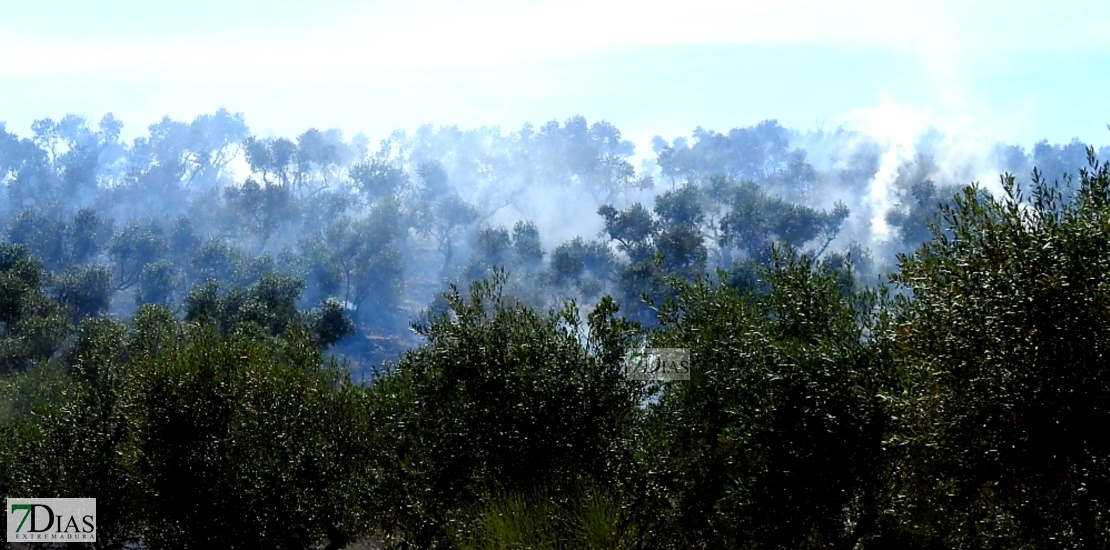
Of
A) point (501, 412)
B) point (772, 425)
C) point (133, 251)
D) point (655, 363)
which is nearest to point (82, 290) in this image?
point (133, 251)

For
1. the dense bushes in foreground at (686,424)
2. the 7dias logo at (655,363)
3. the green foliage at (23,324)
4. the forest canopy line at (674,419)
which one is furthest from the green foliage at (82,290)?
the 7dias logo at (655,363)

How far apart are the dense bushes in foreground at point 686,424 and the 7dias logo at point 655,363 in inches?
9.1

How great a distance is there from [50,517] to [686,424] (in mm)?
20579

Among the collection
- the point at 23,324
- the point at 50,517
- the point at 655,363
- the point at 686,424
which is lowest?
the point at 686,424

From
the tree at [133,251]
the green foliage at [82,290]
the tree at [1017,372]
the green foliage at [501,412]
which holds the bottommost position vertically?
the tree at [1017,372]

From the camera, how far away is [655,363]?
2166 cm

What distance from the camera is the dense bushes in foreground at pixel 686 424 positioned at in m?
13.0

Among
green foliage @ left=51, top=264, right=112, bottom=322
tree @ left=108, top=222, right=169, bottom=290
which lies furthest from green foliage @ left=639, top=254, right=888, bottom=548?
tree @ left=108, top=222, right=169, bottom=290

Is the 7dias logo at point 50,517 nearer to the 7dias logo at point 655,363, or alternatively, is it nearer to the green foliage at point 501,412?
the green foliage at point 501,412

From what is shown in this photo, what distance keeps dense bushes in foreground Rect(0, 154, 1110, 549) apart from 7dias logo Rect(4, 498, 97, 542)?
49 cm

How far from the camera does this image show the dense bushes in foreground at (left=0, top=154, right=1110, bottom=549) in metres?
13.0

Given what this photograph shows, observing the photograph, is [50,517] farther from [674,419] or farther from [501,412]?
[674,419]

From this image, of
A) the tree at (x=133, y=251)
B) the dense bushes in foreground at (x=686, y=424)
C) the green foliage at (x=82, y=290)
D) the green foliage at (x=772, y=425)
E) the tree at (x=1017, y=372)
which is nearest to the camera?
the tree at (x=1017, y=372)

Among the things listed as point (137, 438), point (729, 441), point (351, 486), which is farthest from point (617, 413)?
point (137, 438)
